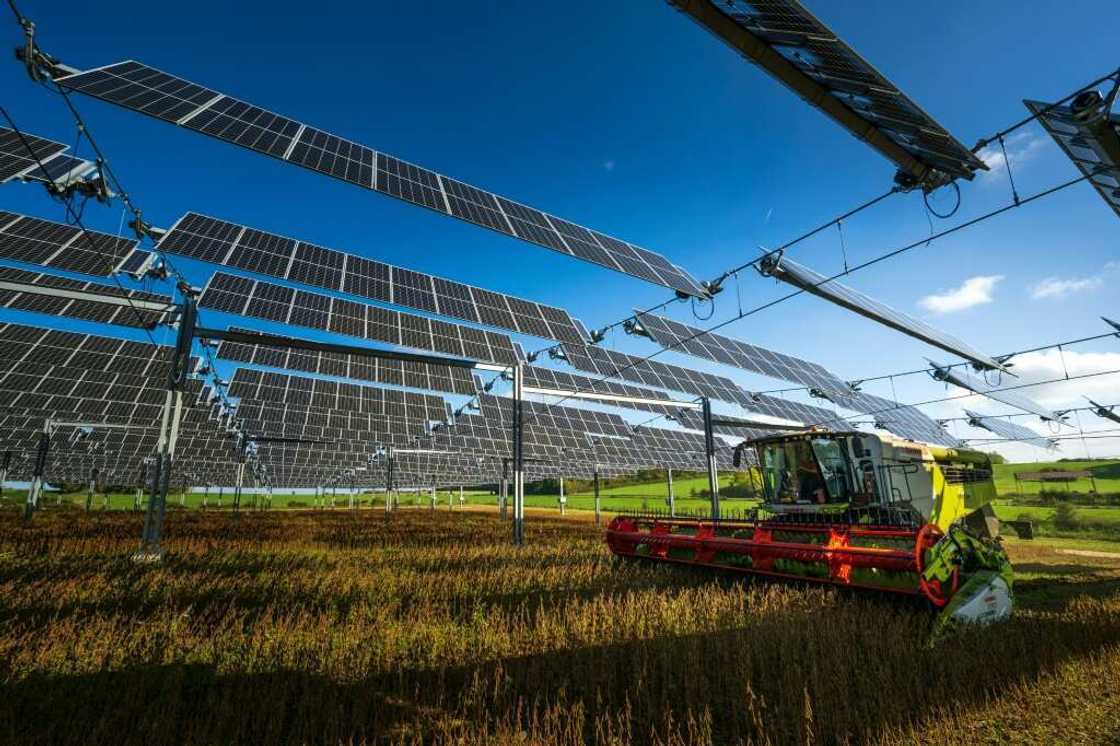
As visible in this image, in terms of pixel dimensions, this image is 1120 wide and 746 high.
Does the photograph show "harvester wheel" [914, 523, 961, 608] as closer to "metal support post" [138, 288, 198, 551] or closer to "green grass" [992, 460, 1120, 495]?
"metal support post" [138, 288, 198, 551]

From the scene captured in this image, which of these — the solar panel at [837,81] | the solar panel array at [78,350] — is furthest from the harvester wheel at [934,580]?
the solar panel array at [78,350]

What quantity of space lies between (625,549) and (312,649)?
8237mm

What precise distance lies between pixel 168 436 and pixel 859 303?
18.3m

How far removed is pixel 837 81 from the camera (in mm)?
6320

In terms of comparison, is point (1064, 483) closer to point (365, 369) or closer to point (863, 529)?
point (863, 529)

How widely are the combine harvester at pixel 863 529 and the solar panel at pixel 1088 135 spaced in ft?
18.0

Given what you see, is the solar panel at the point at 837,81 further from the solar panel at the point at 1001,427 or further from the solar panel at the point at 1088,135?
the solar panel at the point at 1001,427

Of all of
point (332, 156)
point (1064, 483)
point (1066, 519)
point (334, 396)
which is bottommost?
point (1066, 519)

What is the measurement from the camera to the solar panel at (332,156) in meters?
8.52

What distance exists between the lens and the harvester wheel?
236 inches

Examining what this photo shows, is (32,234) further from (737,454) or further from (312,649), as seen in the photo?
(737,454)

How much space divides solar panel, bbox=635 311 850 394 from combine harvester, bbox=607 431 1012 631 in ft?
18.2

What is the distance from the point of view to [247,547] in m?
14.6

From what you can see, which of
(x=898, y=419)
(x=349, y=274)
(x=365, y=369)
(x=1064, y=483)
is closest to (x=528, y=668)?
(x=349, y=274)
